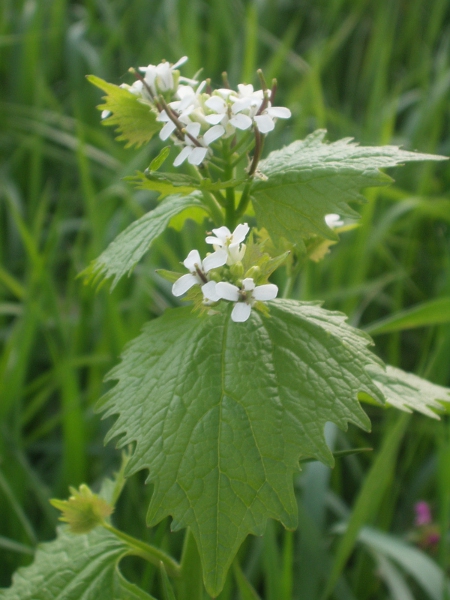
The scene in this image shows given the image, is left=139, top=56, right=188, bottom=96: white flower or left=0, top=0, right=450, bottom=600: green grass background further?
left=0, top=0, right=450, bottom=600: green grass background

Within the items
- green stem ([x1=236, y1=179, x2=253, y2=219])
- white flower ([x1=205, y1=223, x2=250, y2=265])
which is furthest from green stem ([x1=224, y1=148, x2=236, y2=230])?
white flower ([x1=205, y1=223, x2=250, y2=265])

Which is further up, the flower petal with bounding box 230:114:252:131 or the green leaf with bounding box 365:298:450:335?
the flower petal with bounding box 230:114:252:131

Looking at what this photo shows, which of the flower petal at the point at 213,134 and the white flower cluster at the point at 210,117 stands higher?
the white flower cluster at the point at 210,117

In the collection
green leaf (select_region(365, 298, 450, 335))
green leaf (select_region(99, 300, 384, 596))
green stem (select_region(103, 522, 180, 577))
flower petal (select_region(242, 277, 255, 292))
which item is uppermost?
green leaf (select_region(365, 298, 450, 335))

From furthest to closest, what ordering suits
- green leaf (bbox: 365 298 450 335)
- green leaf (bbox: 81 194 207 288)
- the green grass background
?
the green grass background, green leaf (bbox: 365 298 450 335), green leaf (bbox: 81 194 207 288)

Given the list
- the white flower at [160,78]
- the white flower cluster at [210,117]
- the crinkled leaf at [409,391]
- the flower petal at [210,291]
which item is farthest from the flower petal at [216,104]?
the crinkled leaf at [409,391]

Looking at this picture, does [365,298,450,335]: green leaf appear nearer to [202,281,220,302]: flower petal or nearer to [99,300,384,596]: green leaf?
[99,300,384,596]: green leaf

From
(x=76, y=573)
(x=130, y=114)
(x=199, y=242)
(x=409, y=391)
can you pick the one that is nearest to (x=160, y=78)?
(x=130, y=114)

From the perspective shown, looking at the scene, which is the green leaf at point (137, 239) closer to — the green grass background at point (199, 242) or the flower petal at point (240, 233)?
the flower petal at point (240, 233)
